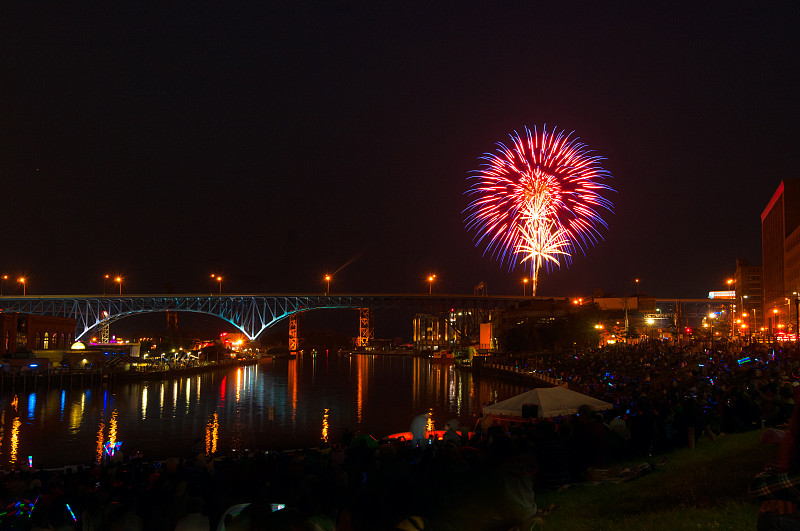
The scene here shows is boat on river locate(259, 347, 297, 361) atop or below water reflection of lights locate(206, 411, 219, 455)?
below

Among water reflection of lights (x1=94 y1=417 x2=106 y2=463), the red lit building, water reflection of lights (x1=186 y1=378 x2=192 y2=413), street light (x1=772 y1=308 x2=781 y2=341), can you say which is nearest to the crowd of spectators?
water reflection of lights (x1=94 y1=417 x2=106 y2=463)

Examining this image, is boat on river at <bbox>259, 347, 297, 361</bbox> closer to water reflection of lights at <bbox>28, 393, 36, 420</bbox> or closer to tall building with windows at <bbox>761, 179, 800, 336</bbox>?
water reflection of lights at <bbox>28, 393, 36, 420</bbox>

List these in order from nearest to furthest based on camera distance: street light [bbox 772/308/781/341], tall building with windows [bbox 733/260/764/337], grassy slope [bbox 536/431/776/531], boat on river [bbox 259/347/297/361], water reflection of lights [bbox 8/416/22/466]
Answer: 1. grassy slope [bbox 536/431/776/531]
2. water reflection of lights [bbox 8/416/22/466]
3. street light [bbox 772/308/781/341]
4. tall building with windows [bbox 733/260/764/337]
5. boat on river [bbox 259/347/297/361]

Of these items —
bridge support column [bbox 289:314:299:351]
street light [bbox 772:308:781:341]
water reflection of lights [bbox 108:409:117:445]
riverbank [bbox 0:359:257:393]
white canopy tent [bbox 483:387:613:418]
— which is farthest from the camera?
bridge support column [bbox 289:314:299:351]

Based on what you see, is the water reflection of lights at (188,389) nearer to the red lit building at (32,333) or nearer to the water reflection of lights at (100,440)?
the water reflection of lights at (100,440)

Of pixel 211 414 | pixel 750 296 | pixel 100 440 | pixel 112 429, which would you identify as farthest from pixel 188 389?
pixel 750 296

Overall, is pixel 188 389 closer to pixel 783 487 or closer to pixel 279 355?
pixel 783 487

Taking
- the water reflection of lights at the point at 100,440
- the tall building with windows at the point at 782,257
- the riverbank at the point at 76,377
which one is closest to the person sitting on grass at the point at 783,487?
the water reflection of lights at the point at 100,440
